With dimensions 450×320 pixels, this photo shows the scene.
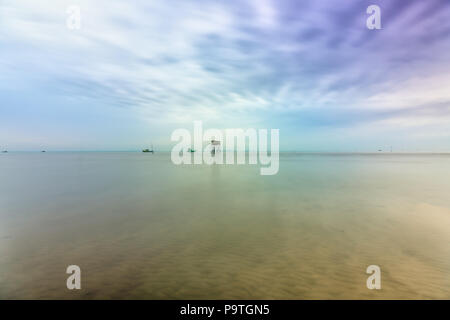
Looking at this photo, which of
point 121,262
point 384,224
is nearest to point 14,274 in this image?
point 121,262

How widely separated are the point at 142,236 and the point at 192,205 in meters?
5.16

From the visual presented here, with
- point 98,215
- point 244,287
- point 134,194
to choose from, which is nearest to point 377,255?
point 244,287

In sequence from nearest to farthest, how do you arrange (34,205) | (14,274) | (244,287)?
(244,287)
(14,274)
(34,205)

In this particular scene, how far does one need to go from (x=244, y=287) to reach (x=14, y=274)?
5960 mm

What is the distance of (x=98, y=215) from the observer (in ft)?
34.9

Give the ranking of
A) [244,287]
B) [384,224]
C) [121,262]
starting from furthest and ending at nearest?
[384,224]
[121,262]
[244,287]

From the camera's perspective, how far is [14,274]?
5469mm

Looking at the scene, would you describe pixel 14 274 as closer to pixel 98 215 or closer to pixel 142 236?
pixel 142 236

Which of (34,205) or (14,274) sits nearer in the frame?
(14,274)
